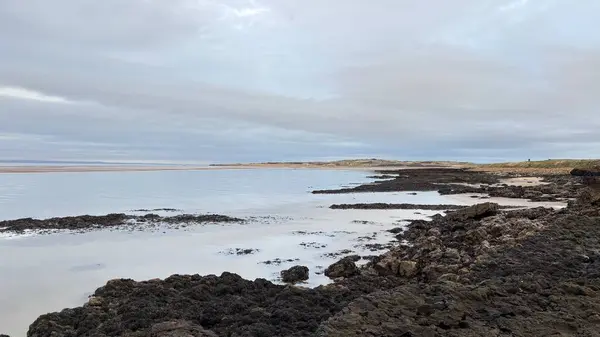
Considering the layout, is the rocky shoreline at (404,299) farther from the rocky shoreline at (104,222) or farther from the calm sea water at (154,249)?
the rocky shoreline at (104,222)

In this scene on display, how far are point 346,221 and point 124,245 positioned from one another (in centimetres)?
881

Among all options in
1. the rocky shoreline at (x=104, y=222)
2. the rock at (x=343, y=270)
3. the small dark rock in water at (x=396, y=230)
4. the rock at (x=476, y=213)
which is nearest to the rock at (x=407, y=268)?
the rock at (x=343, y=270)

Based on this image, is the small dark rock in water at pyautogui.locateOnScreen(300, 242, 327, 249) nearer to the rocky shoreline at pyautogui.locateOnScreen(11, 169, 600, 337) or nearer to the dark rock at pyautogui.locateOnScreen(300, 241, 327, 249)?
the dark rock at pyautogui.locateOnScreen(300, 241, 327, 249)

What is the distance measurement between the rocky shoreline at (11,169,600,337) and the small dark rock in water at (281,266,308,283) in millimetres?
46

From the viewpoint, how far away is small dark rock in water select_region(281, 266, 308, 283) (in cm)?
980

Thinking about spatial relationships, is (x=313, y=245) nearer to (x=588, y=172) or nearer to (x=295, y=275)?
(x=295, y=275)

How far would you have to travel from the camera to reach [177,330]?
4711mm

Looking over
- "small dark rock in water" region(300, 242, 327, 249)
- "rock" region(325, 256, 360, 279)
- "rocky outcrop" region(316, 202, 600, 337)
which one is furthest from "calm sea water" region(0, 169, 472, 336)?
"rocky outcrop" region(316, 202, 600, 337)

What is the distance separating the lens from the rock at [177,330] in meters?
4.64

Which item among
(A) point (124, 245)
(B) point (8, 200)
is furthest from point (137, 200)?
(A) point (124, 245)

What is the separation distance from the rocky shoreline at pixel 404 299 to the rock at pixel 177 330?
0.01m

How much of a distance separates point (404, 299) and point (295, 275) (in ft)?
16.7

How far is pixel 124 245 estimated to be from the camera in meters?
14.3

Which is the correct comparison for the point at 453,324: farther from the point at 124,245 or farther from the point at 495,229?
the point at 124,245
